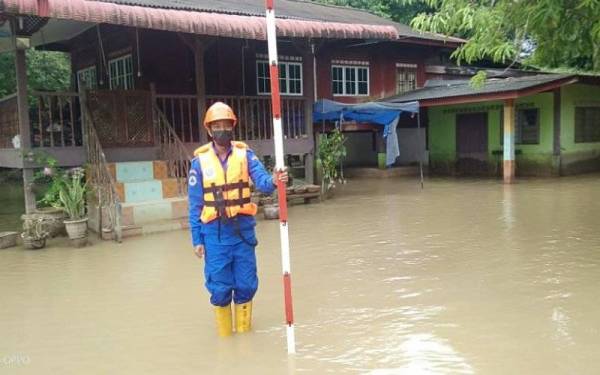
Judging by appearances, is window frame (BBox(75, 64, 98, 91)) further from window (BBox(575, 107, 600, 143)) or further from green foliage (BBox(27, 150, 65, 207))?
window (BBox(575, 107, 600, 143))

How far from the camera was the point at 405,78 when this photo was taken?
20078 millimetres

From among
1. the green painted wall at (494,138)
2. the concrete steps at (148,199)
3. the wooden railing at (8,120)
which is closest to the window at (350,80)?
the green painted wall at (494,138)

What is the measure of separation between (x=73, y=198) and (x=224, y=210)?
208 inches

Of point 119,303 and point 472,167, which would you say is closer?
point 119,303

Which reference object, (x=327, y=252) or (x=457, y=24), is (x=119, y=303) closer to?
(x=327, y=252)

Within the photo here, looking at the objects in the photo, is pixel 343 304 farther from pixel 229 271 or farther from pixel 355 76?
pixel 355 76

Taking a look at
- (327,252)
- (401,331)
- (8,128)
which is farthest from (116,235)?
(401,331)

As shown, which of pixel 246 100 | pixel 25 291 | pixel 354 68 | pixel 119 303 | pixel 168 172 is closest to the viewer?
pixel 119 303

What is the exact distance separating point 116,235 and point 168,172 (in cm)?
252

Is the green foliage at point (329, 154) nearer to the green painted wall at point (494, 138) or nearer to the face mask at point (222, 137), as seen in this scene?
the green painted wall at point (494, 138)

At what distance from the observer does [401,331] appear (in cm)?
459

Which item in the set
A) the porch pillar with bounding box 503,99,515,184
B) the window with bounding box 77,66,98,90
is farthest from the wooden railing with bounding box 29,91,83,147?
the porch pillar with bounding box 503,99,515,184

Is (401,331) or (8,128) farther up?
(8,128)

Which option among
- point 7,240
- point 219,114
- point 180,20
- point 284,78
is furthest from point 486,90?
point 219,114
